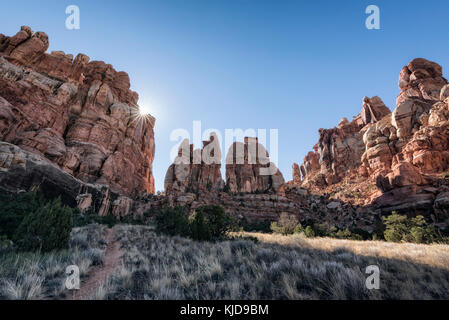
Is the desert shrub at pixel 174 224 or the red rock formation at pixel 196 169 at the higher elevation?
the red rock formation at pixel 196 169

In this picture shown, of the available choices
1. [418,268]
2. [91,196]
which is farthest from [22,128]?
[418,268]

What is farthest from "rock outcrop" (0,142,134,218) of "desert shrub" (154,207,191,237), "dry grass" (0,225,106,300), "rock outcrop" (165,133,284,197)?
"rock outcrop" (165,133,284,197)

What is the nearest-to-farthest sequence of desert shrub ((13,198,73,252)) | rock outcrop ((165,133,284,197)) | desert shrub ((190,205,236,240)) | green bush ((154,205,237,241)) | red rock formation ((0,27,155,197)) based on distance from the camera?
desert shrub ((13,198,73,252)) → desert shrub ((190,205,236,240)) → green bush ((154,205,237,241)) → red rock formation ((0,27,155,197)) → rock outcrop ((165,133,284,197))

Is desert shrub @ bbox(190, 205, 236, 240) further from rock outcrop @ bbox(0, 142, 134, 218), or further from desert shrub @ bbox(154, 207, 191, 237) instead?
rock outcrop @ bbox(0, 142, 134, 218)

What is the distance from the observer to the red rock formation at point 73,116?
114 ft

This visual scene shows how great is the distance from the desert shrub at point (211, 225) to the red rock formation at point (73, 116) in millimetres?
35352

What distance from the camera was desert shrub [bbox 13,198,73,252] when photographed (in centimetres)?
856

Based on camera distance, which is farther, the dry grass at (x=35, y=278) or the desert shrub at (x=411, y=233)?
the desert shrub at (x=411, y=233)

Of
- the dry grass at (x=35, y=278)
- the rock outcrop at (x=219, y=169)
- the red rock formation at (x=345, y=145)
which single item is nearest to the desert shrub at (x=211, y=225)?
the dry grass at (x=35, y=278)

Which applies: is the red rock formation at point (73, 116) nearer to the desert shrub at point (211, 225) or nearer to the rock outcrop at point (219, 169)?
the rock outcrop at point (219, 169)

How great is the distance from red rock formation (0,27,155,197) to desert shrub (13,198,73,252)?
32.7 metres

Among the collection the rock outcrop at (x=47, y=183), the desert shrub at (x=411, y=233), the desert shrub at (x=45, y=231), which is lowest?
the desert shrub at (x=411, y=233)
